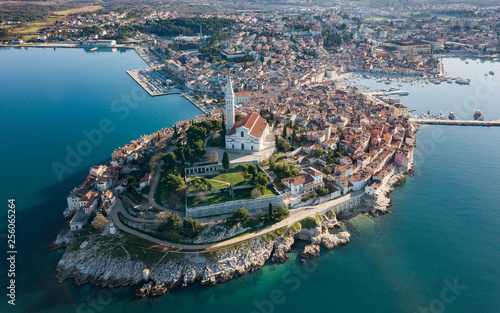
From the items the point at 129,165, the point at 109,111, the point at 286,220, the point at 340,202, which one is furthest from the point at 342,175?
the point at 109,111

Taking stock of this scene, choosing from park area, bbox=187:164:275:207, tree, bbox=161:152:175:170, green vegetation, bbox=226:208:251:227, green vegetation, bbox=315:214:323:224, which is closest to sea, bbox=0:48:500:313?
green vegetation, bbox=315:214:323:224

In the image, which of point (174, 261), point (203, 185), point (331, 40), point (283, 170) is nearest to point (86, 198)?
point (203, 185)

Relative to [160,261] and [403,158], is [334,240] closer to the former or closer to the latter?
[160,261]

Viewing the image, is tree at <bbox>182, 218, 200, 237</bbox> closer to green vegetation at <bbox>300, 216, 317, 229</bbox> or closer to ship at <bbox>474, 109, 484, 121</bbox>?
green vegetation at <bbox>300, 216, 317, 229</bbox>

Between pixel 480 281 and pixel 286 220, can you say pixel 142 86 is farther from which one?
pixel 480 281

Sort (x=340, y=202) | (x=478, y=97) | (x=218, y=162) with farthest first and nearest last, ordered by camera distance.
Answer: (x=478, y=97) < (x=218, y=162) < (x=340, y=202)

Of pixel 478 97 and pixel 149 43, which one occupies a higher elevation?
pixel 149 43

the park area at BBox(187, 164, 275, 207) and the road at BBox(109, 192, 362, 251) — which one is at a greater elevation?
the park area at BBox(187, 164, 275, 207)
